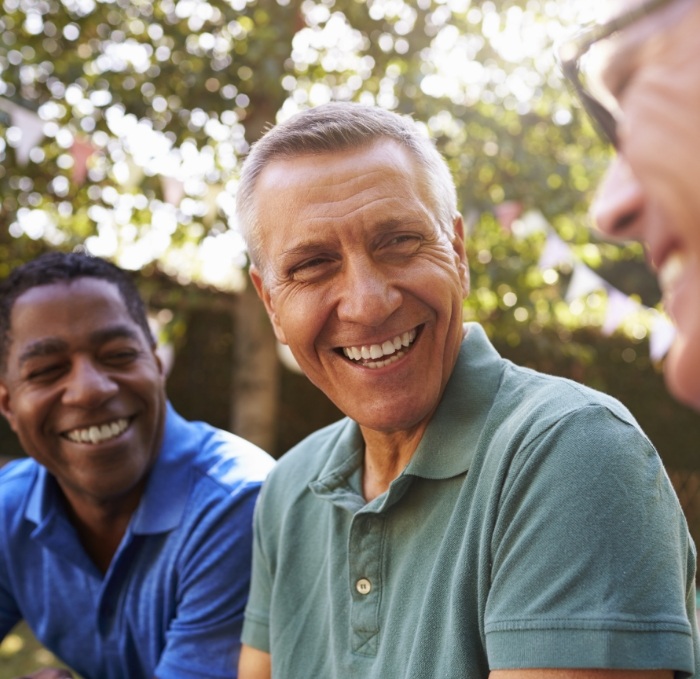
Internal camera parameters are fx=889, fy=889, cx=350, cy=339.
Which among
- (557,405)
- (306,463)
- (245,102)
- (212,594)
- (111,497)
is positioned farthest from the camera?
(245,102)

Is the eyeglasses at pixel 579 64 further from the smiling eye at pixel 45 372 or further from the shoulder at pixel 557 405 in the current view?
the smiling eye at pixel 45 372

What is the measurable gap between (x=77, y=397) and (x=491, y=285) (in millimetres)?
3609

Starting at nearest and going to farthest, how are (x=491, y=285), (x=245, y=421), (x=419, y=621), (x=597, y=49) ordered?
(x=597, y=49)
(x=419, y=621)
(x=491, y=285)
(x=245, y=421)

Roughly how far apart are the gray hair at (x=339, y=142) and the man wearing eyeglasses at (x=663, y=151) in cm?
113

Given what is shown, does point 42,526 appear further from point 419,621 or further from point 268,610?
point 419,621

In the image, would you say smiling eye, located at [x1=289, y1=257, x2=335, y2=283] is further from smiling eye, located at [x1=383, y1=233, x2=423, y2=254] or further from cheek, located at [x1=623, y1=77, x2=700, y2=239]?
cheek, located at [x1=623, y1=77, x2=700, y2=239]

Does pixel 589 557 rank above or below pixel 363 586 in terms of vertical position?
above

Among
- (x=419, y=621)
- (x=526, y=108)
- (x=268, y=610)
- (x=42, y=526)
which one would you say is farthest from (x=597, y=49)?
(x=526, y=108)

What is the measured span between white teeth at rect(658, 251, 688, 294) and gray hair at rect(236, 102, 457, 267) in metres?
1.19

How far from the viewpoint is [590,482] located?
4.55 feet

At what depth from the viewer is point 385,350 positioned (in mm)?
1774

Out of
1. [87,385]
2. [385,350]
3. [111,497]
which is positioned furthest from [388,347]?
[111,497]

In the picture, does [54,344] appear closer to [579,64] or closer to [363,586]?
[363,586]

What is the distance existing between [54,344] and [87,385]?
0.51ft
